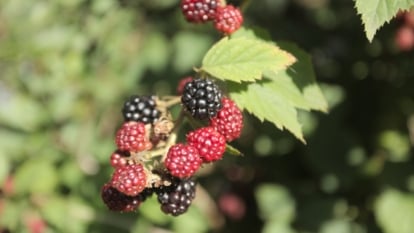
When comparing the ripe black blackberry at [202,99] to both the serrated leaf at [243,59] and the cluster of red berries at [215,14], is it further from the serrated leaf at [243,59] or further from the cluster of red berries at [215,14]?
the cluster of red berries at [215,14]

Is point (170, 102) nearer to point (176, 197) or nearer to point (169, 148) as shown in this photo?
point (169, 148)

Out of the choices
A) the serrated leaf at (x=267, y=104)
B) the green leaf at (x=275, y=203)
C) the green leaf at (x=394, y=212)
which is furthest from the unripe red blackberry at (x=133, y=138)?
the green leaf at (x=394, y=212)

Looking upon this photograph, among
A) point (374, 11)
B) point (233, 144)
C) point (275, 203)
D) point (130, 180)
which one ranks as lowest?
point (275, 203)

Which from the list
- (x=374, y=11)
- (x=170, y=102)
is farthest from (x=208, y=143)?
(x=374, y=11)

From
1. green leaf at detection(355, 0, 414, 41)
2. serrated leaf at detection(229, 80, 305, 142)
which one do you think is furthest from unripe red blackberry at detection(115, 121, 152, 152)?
green leaf at detection(355, 0, 414, 41)

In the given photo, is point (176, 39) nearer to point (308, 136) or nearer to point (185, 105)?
point (308, 136)

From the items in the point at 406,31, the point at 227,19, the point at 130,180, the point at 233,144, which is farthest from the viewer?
the point at 233,144

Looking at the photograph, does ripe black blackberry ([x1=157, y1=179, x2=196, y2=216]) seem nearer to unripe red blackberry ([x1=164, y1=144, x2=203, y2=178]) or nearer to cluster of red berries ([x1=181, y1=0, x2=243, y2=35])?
unripe red blackberry ([x1=164, y1=144, x2=203, y2=178])
